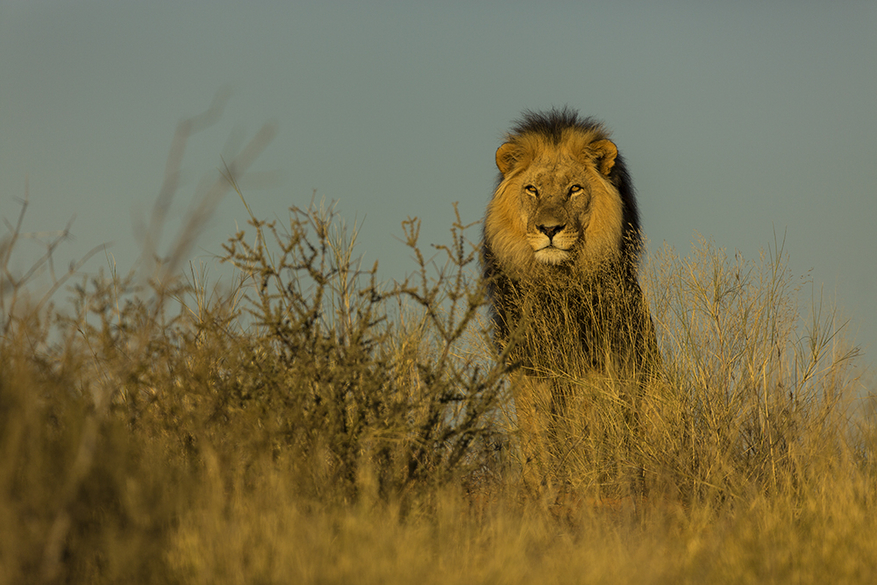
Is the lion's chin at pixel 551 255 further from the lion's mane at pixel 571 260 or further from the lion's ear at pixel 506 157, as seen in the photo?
the lion's ear at pixel 506 157

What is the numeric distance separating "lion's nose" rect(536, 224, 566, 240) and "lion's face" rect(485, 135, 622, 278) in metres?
0.08

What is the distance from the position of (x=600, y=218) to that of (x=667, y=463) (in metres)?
1.90

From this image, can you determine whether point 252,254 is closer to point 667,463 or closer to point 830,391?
point 667,463

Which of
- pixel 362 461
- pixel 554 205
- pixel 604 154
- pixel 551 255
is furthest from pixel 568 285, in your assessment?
pixel 362 461

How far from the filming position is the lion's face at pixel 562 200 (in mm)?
6082

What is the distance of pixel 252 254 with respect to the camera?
4.23m

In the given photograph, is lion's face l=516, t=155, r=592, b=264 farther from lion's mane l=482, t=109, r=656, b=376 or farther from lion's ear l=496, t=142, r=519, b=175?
lion's ear l=496, t=142, r=519, b=175

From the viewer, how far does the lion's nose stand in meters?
5.84

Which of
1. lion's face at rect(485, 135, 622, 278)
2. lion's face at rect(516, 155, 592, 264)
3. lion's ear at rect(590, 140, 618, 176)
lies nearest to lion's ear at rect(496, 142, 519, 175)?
lion's face at rect(485, 135, 622, 278)

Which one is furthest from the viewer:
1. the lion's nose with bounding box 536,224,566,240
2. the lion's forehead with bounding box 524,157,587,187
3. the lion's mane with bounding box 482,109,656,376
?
the lion's forehead with bounding box 524,157,587,187

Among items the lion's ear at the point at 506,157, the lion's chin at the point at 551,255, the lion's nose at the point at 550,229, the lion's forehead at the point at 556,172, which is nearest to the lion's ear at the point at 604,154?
the lion's forehead at the point at 556,172

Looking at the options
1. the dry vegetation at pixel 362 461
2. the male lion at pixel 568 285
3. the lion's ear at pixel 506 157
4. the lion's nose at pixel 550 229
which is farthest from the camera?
the lion's ear at pixel 506 157

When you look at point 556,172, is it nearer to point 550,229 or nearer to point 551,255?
point 550,229

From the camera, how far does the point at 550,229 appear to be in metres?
5.84
